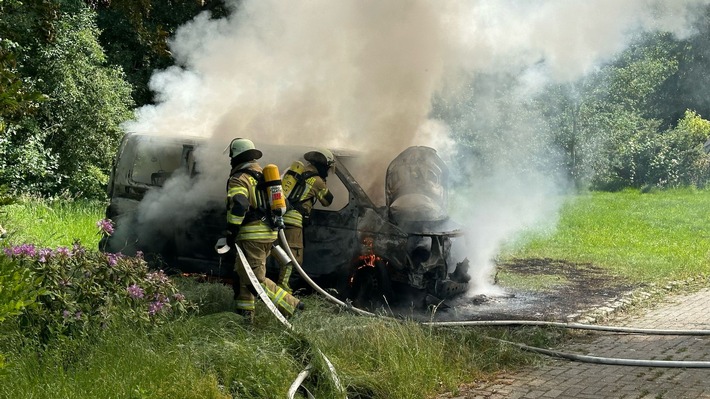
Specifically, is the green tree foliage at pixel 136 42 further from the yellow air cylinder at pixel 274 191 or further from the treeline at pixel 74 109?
the yellow air cylinder at pixel 274 191

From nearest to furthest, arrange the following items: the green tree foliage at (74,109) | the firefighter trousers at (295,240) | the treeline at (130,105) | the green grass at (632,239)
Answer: the firefighter trousers at (295,240)
the green grass at (632,239)
the treeline at (130,105)
the green tree foliage at (74,109)

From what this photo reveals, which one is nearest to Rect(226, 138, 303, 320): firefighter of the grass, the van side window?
the grass

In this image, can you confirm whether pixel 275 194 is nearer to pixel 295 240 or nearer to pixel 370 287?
pixel 295 240

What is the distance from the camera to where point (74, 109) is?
20.5m

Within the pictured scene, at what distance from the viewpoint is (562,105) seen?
24.5m

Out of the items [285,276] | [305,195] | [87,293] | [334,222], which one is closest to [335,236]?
[334,222]

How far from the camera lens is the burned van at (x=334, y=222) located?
8.84 metres

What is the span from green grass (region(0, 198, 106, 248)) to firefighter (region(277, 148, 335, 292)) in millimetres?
3971

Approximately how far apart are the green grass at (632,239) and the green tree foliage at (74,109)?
10.9m

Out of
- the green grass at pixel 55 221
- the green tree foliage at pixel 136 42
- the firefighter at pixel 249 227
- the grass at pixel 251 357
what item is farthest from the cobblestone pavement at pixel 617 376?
the green tree foliage at pixel 136 42

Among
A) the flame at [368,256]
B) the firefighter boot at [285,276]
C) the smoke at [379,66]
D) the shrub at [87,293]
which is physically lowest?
the shrub at [87,293]

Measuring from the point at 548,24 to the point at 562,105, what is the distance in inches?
568

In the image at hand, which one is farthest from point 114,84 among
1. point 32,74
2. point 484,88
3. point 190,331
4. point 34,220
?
point 190,331

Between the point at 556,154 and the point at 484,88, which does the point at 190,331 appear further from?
the point at 556,154
